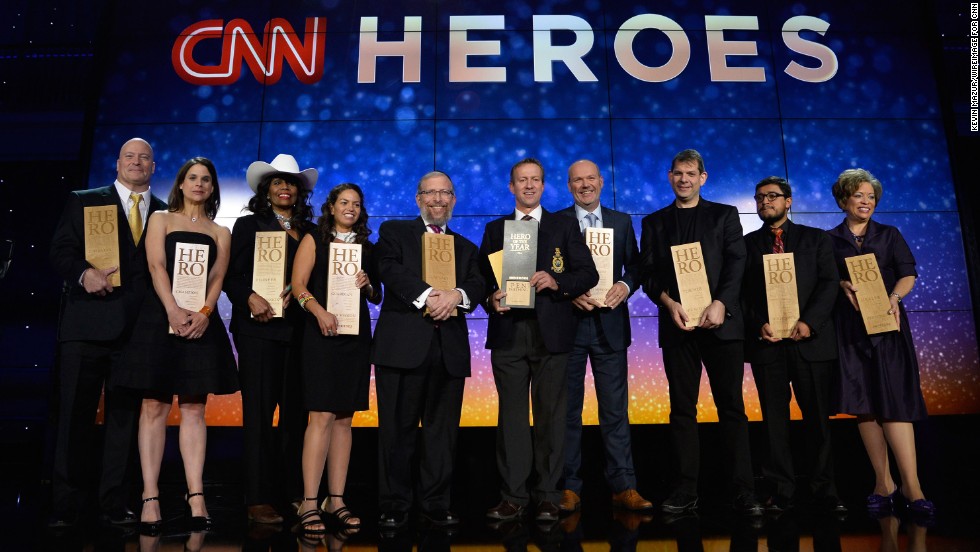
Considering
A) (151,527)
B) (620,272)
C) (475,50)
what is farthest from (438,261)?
(475,50)

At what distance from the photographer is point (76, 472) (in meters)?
3.20

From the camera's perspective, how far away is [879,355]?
3.49 meters

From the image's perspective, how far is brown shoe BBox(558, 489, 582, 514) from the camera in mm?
3312

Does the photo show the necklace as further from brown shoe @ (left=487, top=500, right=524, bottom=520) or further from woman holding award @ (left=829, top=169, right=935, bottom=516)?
woman holding award @ (left=829, top=169, right=935, bottom=516)

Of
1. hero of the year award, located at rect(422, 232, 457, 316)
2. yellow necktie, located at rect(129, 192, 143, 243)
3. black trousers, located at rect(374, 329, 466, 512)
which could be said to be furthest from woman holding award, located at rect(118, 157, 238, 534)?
hero of the year award, located at rect(422, 232, 457, 316)

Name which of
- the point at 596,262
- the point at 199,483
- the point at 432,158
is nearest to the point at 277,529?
the point at 199,483

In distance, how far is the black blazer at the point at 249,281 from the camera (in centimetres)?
321

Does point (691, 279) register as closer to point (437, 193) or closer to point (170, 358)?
point (437, 193)

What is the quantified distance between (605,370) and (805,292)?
114cm

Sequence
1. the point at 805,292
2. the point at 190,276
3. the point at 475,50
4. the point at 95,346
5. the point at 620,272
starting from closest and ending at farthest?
the point at 190,276
the point at 95,346
the point at 805,292
the point at 620,272
the point at 475,50

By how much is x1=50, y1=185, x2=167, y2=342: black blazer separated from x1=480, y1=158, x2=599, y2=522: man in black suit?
5.81 feet

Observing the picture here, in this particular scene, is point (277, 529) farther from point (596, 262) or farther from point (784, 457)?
point (784, 457)

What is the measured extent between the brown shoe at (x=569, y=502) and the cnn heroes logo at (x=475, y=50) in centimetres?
323

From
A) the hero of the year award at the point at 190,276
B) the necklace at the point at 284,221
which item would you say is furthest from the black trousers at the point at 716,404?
the hero of the year award at the point at 190,276
